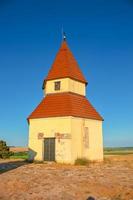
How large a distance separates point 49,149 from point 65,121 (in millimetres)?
2989

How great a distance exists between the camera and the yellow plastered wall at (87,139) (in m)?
24.3

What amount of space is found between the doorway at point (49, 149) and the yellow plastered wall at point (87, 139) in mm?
2001

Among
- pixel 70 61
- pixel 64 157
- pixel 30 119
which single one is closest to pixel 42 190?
pixel 64 157

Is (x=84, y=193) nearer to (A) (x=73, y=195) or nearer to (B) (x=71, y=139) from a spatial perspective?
(A) (x=73, y=195)

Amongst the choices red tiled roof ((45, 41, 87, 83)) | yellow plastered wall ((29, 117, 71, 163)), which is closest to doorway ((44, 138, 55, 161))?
yellow plastered wall ((29, 117, 71, 163))

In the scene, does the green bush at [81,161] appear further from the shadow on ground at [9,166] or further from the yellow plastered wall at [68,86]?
the yellow plastered wall at [68,86]

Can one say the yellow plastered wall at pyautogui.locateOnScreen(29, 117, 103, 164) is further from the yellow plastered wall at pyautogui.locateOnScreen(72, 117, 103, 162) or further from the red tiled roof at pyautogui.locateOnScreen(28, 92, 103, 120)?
the red tiled roof at pyautogui.locateOnScreen(28, 92, 103, 120)

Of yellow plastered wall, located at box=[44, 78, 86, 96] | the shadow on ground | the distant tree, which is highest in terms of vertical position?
yellow plastered wall, located at box=[44, 78, 86, 96]

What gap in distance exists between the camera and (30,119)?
2661cm

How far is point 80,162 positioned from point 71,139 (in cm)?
214

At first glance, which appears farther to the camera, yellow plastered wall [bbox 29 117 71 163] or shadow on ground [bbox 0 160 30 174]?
yellow plastered wall [bbox 29 117 71 163]

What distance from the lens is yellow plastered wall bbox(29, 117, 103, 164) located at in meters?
23.9

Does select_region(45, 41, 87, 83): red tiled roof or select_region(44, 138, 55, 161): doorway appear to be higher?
select_region(45, 41, 87, 83): red tiled roof

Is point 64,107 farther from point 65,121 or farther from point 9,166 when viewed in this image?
point 9,166
